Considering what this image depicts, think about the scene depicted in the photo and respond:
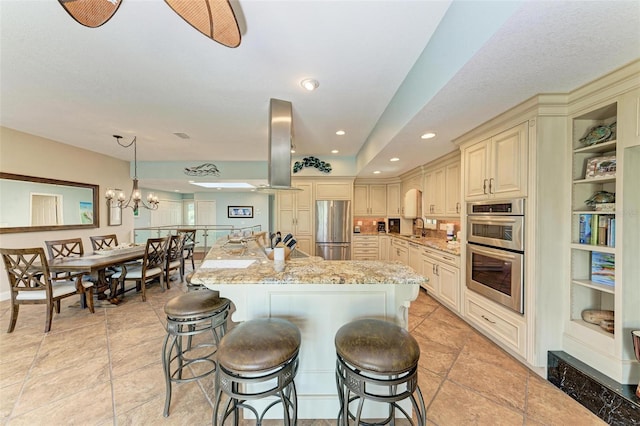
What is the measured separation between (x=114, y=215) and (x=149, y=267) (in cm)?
243

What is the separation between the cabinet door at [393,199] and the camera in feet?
18.4

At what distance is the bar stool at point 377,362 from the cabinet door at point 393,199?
4.61m

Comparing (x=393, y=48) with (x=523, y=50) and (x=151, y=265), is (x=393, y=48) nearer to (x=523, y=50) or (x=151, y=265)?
(x=523, y=50)

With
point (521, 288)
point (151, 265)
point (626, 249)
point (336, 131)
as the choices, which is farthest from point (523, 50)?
point (151, 265)

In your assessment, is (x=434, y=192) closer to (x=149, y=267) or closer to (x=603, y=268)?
(x=603, y=268)

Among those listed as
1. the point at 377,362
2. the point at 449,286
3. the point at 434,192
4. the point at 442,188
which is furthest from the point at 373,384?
the point at 434,192

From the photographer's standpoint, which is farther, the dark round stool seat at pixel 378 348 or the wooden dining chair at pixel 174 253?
the wooden dining chair at pixel 174 253

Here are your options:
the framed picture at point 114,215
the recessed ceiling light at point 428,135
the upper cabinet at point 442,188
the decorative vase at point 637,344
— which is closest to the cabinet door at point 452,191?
the upper cabinet at point 442,188

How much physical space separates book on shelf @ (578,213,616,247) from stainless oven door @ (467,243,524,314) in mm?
428

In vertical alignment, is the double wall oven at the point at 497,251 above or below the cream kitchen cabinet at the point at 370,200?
below

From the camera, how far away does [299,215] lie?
17.0 ft

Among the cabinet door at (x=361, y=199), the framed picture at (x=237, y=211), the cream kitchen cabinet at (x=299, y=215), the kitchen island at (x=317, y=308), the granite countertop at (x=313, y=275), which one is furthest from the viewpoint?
the framed picture at (x=237, y=211)

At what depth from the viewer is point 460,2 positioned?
131 cm

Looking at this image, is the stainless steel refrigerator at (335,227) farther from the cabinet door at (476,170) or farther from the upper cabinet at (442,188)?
the cabinet door at (476,170)
